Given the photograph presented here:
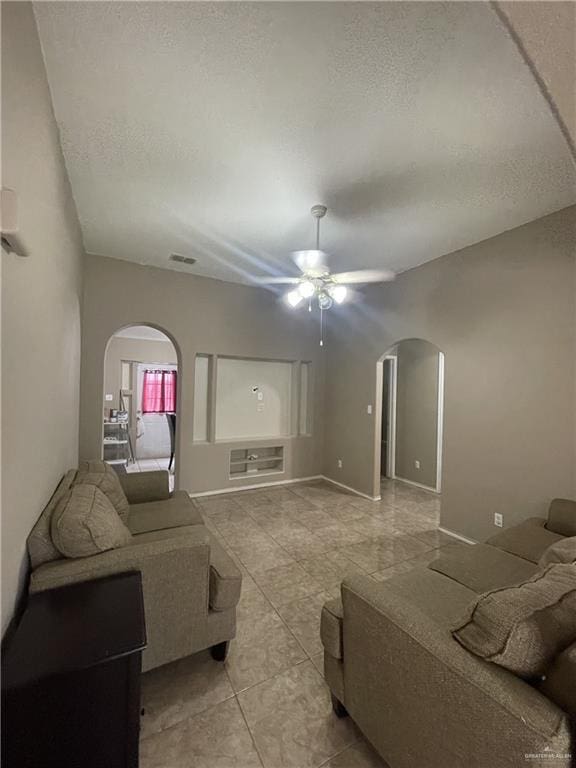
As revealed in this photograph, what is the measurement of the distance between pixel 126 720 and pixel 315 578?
1.76 m

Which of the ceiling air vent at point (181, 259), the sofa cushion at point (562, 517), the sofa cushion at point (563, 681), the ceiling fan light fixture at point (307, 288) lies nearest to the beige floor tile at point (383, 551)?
the sofa cushion at point (562, 517)

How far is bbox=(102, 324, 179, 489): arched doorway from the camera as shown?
6.23 m

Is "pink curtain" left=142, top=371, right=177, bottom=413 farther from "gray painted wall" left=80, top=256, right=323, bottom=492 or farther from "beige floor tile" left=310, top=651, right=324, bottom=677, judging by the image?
"beige floor tile" left=310, top=651, right=324, bottom=677

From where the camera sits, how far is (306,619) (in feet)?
6.91

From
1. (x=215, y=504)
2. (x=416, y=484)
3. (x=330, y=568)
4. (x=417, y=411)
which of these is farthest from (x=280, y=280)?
(x=416, y=484)

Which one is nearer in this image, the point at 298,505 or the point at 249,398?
the point at 298,505

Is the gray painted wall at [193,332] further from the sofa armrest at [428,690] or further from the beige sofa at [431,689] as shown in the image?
the sofa armrest at [428,690]

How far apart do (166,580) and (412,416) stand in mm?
4651

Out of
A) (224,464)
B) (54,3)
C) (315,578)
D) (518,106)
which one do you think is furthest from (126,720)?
(224,464)

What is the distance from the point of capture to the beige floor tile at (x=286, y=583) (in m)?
2.34

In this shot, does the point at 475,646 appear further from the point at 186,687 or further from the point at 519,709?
the point at 186,687

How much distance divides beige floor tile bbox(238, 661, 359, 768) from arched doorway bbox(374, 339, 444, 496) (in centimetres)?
300

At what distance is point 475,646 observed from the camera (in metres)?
0.95

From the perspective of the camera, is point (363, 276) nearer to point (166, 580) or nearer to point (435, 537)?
point (166, 580)
